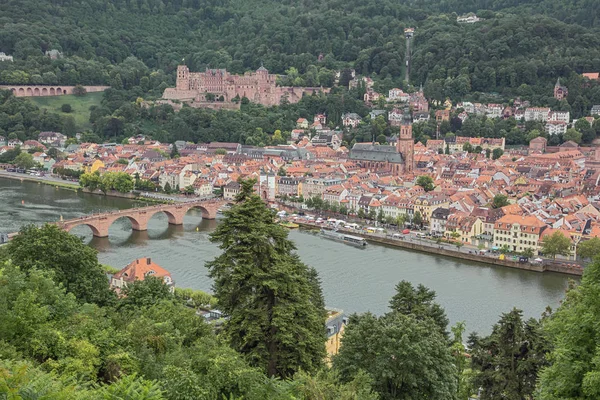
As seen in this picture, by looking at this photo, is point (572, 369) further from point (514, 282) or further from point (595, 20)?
point (595, 20)

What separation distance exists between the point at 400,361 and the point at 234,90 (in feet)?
158

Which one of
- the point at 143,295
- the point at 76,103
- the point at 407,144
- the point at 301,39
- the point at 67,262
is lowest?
the point at 143,295

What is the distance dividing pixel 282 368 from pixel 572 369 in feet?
9.06

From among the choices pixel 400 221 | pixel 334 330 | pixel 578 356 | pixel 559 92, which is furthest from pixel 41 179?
pixel 578 356

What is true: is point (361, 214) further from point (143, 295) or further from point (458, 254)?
point (143, 295)

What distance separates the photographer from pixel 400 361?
7508 millimetres

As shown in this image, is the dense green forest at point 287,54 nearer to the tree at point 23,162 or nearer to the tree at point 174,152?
the tree at point 174,152

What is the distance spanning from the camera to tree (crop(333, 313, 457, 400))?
24.5 ft

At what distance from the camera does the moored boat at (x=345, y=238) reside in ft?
80.9

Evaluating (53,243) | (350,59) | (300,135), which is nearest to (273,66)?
Answer: (350,59)

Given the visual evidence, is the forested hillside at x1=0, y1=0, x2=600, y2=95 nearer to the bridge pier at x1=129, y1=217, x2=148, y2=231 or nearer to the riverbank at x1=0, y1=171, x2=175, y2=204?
the riverbank at x1=0, y1=171, x2=175, y2=204

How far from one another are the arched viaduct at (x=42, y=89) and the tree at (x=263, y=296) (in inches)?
1875

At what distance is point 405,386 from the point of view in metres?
7.56

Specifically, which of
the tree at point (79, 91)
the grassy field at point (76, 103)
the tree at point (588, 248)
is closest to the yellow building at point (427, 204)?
the tree at point (588, 248)
